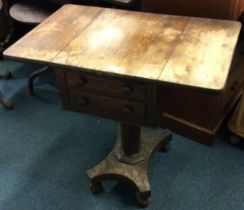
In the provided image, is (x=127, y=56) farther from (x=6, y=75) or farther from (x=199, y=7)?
(x=6, y=75)

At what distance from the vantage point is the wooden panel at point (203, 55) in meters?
1.02

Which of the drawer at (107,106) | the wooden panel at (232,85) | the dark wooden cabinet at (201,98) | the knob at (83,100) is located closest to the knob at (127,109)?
the drawer at (107,106)

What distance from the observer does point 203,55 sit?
3.69ft

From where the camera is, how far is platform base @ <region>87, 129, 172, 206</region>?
153 centimetres

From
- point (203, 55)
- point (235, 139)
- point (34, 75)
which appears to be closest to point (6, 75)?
point (34, 75)

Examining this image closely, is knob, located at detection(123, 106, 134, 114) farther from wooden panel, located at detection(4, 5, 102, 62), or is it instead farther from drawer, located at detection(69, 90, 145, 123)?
wooden panel, located at detection(4, 5, 102, 62)

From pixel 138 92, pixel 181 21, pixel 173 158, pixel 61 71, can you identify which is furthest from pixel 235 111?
pixel 61 71

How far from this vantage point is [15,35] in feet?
8.73

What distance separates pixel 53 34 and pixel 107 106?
1.12 feet

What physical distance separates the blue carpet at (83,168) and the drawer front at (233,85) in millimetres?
202

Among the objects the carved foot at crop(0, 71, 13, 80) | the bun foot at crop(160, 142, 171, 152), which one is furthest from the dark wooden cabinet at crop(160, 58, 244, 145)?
the carved foot at crop(0, 71, 13, 80)

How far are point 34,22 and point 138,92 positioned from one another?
1090mm

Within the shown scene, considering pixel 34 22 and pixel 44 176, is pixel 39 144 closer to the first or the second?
pixel 44 176

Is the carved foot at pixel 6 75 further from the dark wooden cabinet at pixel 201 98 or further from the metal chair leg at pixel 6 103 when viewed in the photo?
the dark wooden cabinet at pixel 201 98
